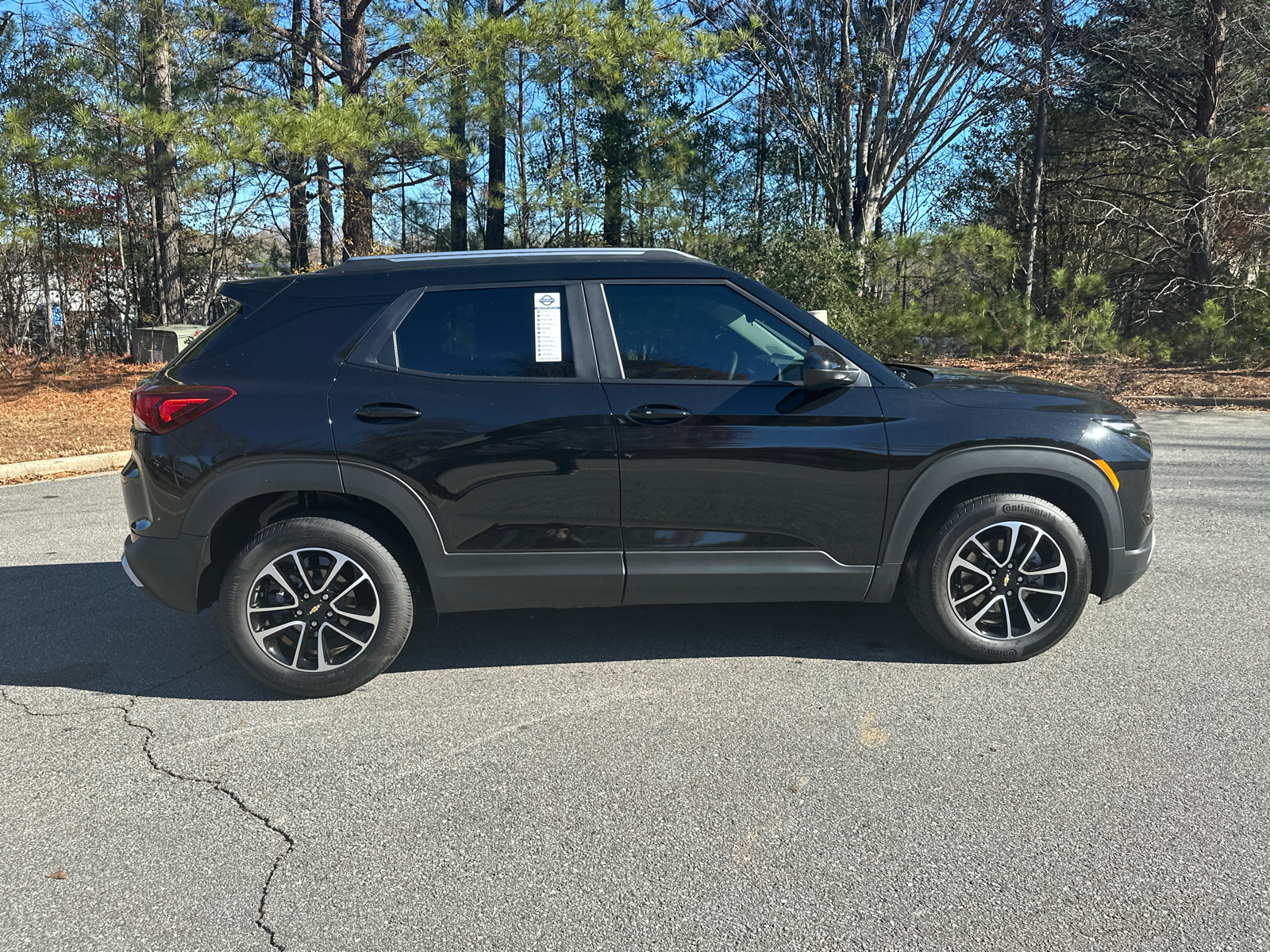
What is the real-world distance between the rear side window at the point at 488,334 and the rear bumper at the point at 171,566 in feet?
3.70

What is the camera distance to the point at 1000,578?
4129mm

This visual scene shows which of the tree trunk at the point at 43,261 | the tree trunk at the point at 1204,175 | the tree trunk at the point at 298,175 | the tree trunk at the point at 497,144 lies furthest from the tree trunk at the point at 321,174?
the tree trunk at the point at 1204,175

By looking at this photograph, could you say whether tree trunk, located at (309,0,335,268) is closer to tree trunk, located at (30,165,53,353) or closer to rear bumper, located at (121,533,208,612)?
tree trunk, located at (30,165,53,353)

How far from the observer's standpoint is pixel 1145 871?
8.79 feet

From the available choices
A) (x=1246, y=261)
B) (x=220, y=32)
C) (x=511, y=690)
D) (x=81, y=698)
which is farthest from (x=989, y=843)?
(x=1246, y=261)

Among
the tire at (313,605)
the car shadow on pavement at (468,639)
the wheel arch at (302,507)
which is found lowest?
the car shadow on pavement at (468,639)

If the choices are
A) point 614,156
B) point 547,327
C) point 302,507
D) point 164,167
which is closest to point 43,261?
point 164,167

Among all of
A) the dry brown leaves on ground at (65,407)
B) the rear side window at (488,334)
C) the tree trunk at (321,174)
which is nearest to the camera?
the rear side window at (488,334)

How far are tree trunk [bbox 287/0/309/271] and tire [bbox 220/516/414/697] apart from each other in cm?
1119

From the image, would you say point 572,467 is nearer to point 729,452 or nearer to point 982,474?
point 729,452

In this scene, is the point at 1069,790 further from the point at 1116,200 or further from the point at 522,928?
the point at 1116,200

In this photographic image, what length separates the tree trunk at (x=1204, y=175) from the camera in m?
17.9

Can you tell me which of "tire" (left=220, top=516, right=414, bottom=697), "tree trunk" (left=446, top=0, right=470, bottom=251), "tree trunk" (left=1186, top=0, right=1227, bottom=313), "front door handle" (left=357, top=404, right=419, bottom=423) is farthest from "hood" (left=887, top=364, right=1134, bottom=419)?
"tree trunk" (left=1186, top=0, right=1227, bottom=313)

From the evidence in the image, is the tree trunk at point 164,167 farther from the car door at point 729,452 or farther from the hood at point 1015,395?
the hood at point 1015,395
